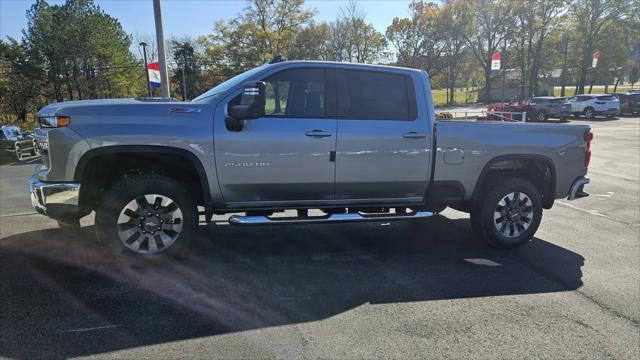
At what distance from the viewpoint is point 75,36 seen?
32938 millimetres

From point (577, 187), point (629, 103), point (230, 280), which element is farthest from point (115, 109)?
point (629, 103)

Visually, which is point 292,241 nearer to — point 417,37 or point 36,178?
point 36,178

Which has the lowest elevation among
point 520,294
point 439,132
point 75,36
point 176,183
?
point 520,294

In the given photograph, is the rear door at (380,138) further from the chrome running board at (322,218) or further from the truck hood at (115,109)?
the truck hood at (115,109)

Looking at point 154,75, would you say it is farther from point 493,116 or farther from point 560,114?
point 560,114

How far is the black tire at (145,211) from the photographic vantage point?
13.3ft

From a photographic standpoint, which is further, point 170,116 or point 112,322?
point 170,116

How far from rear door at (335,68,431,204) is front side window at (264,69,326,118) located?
0.70ft

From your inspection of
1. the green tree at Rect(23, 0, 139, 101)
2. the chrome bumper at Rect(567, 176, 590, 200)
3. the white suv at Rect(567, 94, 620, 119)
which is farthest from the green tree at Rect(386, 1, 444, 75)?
the chrome bumper at Rect(567, 176, 590, 200)

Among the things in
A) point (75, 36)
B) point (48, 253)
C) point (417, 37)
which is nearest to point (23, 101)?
point (75, 36)

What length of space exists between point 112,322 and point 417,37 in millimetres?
55457

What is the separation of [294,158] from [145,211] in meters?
1.55

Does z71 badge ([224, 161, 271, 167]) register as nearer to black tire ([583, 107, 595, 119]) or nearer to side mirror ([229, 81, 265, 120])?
side mirror ([229, 81, 265, 120])

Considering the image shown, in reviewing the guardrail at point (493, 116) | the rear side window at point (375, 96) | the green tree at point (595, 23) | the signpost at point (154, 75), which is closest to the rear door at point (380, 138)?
the rear side window at point (375, 96)
